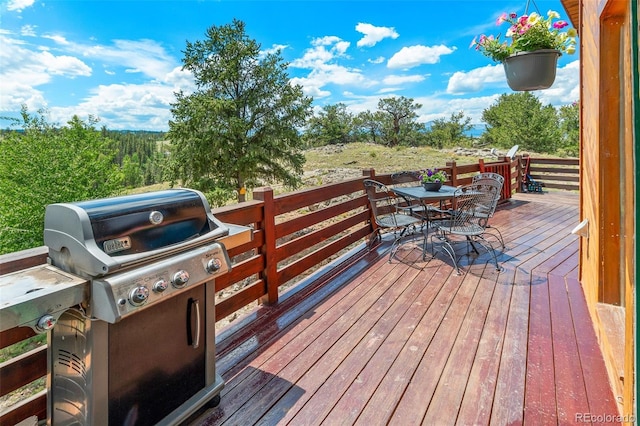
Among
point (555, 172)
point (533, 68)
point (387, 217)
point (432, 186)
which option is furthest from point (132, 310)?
point (555, 172)

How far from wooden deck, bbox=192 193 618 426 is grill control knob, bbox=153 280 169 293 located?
0.71 metres

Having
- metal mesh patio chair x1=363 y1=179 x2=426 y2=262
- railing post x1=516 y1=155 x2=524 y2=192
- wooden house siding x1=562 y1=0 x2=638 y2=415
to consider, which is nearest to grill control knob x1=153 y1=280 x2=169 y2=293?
wooden house siding x1=562 y1=0 x2=638 y2=415

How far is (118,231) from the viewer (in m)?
1.18

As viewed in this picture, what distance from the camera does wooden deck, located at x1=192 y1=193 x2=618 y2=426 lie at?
154 cm

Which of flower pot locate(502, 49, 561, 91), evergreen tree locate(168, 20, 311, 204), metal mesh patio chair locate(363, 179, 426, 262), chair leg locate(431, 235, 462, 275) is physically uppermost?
evergreen tree locate(168, 20, 311, 204)

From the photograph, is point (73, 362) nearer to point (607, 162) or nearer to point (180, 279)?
point (180, 279)

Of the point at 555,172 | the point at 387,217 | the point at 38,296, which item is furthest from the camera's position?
the point at 555,172

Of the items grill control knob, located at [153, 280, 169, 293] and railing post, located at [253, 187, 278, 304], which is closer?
grill control knob, located at [153, 280, 169, 293]

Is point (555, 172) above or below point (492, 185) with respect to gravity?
above

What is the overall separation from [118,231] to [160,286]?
236 millimetres

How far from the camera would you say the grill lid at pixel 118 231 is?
42.9 inches

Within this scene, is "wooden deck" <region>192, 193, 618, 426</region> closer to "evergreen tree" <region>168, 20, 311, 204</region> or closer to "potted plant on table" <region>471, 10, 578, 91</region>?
"potted plant on table" <region>471, 10, 578, 91</region>

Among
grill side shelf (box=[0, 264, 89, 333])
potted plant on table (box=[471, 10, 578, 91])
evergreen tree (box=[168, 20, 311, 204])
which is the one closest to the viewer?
grill side shelf (box=[0, 264, 89, 333])

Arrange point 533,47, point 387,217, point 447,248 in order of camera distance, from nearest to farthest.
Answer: point 533,47
point 387,217
point 447,248
